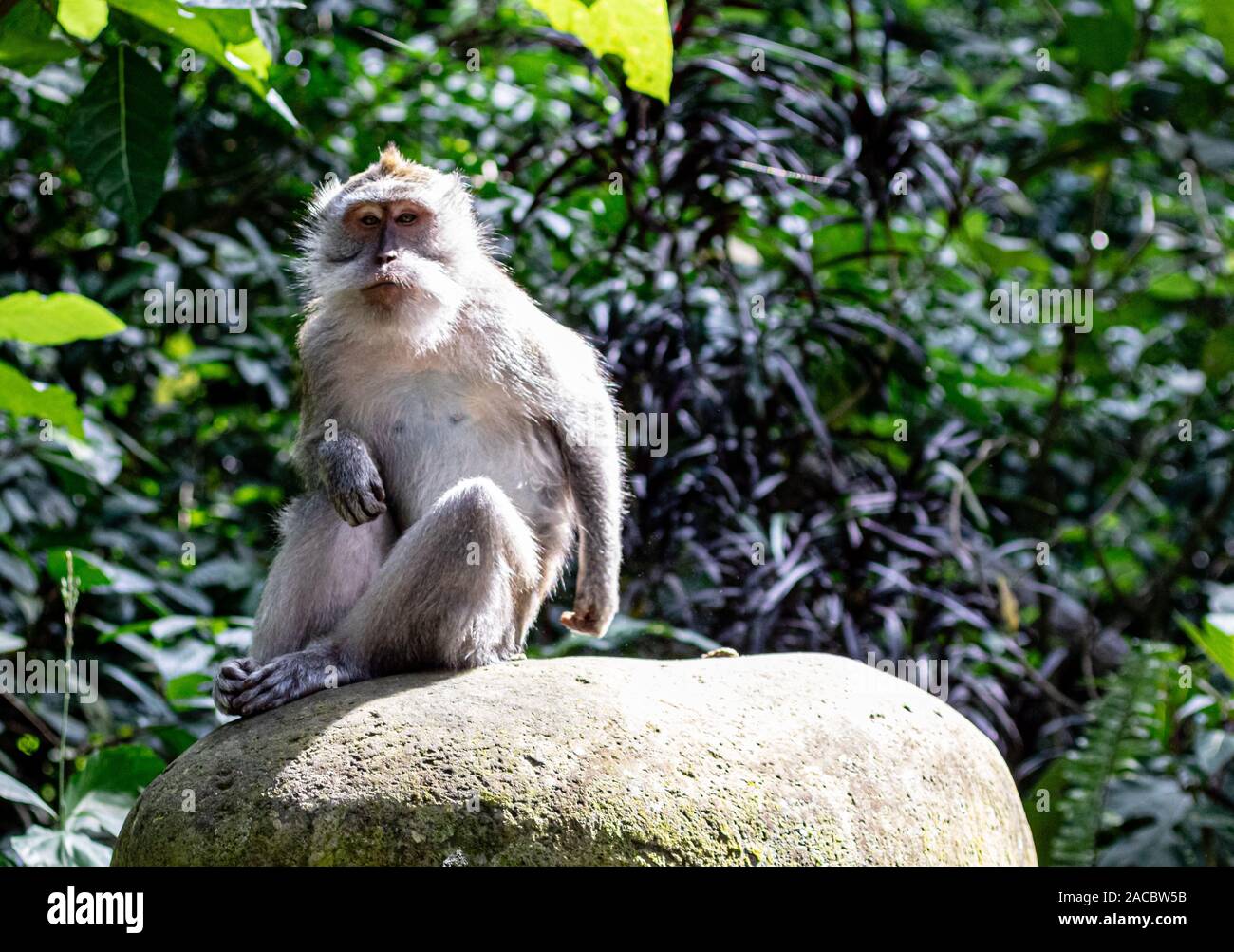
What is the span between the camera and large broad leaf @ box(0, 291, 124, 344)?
3861 millimetres


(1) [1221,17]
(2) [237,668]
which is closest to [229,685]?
(2) [237,668]

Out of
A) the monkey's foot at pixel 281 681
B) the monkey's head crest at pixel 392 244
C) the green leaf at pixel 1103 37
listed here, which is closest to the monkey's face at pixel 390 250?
the monkey's head crest at pixel 392 244

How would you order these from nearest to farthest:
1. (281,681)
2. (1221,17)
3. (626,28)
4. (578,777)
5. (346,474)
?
(626,28)
(578,777)
(281,681)
(346,474)
(1221,17)

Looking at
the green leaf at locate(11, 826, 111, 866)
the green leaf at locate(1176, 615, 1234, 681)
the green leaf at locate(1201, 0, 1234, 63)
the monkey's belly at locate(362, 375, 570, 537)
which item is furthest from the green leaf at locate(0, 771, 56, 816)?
the green leaf at locate(1201, 0, 1234, 63)

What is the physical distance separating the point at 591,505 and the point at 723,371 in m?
2.63

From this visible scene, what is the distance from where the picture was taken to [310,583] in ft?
Answer: 16.0

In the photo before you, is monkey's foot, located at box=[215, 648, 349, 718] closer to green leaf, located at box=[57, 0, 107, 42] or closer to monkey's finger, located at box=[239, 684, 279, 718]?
monkey's finger, located at box=[239, 684, 279, 718]

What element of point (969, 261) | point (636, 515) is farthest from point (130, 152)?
point (969, 261)

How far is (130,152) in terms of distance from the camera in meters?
4.33

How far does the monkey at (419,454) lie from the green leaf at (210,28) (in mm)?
831

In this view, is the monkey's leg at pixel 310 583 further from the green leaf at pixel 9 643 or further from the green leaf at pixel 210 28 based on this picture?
the green leaf at pixel 210 28

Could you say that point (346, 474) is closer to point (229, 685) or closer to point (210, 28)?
point (229, 685)

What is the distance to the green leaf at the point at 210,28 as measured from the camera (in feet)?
12.3

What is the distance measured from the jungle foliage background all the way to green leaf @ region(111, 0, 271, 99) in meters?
1.68
